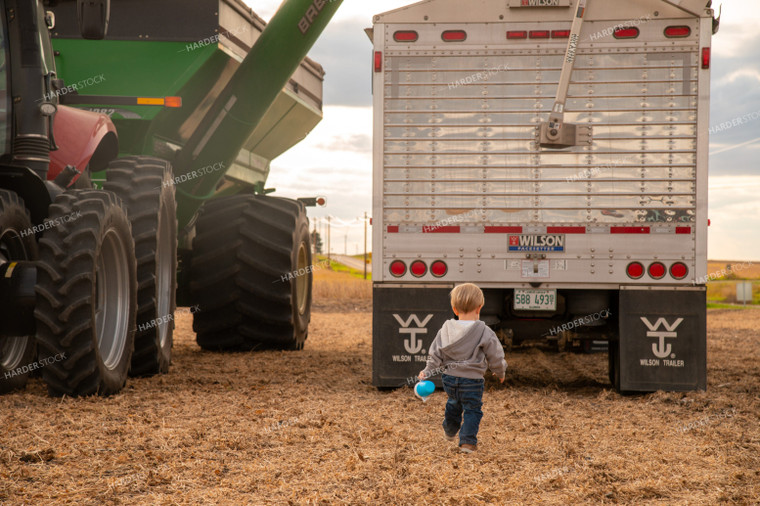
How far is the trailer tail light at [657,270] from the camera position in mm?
7480

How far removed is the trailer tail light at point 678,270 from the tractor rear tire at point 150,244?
4.34 metres

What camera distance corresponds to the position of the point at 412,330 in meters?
7.66

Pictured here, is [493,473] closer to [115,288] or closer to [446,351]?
[446,351]

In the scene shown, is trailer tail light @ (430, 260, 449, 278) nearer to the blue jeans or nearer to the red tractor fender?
the blue jeans

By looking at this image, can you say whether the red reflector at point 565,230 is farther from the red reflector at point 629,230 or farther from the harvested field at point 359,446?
the harvested field at point 359,446

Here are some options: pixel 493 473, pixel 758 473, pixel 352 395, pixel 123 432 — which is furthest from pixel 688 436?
pixel 123 432

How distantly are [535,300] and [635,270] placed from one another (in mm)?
877

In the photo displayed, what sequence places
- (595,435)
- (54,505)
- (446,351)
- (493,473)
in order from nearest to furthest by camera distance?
1. (54,505)
2. (493,473)
3. (446,351)
4. (595,435)

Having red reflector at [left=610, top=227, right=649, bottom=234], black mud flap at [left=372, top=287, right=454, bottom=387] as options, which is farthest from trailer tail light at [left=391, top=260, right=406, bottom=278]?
red reflector at [left=610, top=227, right=649, bottom=234]

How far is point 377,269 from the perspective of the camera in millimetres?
7598

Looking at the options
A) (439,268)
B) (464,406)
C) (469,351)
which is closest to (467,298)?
(469,351)

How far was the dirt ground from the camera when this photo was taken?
4.31 meters

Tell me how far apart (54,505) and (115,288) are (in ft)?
10.2

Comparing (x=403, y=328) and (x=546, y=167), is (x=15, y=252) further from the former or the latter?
(x=546, y=167)
